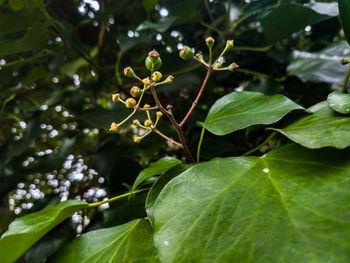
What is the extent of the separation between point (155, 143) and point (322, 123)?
0.36 meters

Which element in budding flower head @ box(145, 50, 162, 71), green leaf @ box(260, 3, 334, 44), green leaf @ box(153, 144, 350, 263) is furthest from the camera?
green leaf @ box(260, 3, 334, 44)

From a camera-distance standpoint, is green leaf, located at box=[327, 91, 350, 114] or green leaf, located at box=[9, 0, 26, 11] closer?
green leaf, located at box=[327, 91, 350, 114]

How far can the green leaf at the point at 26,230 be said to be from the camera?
0.32 metres

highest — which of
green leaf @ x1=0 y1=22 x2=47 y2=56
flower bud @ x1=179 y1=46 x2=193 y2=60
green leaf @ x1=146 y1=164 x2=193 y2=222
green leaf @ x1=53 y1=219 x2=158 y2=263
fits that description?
green leaf @ x1=0 y1=22 x2=47 y2=56

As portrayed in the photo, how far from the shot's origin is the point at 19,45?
23.2 inches

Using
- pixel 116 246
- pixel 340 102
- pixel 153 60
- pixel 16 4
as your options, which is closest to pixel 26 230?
pixel 116 246

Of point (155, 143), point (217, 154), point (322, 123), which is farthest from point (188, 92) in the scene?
point (322, 123)

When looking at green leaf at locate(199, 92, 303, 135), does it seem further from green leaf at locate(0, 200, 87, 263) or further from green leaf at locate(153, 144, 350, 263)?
green leaf at locate(0, 200, 87, 263)

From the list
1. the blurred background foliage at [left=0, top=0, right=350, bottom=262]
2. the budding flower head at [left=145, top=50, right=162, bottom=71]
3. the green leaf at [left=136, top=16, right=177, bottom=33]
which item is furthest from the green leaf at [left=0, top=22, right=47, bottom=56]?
the budding flower head at [left=145, top=50, right=162, bottom=71]

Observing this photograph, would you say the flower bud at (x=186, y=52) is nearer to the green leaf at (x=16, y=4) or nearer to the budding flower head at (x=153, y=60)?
the budding flower head at (x=153, y=60)

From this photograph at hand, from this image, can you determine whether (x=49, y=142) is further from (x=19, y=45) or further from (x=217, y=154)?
(x=217, y=154)

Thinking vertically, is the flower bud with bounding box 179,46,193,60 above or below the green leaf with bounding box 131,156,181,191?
above

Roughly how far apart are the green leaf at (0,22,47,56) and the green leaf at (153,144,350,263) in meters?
0.50

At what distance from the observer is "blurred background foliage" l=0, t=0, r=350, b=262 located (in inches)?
20.5
